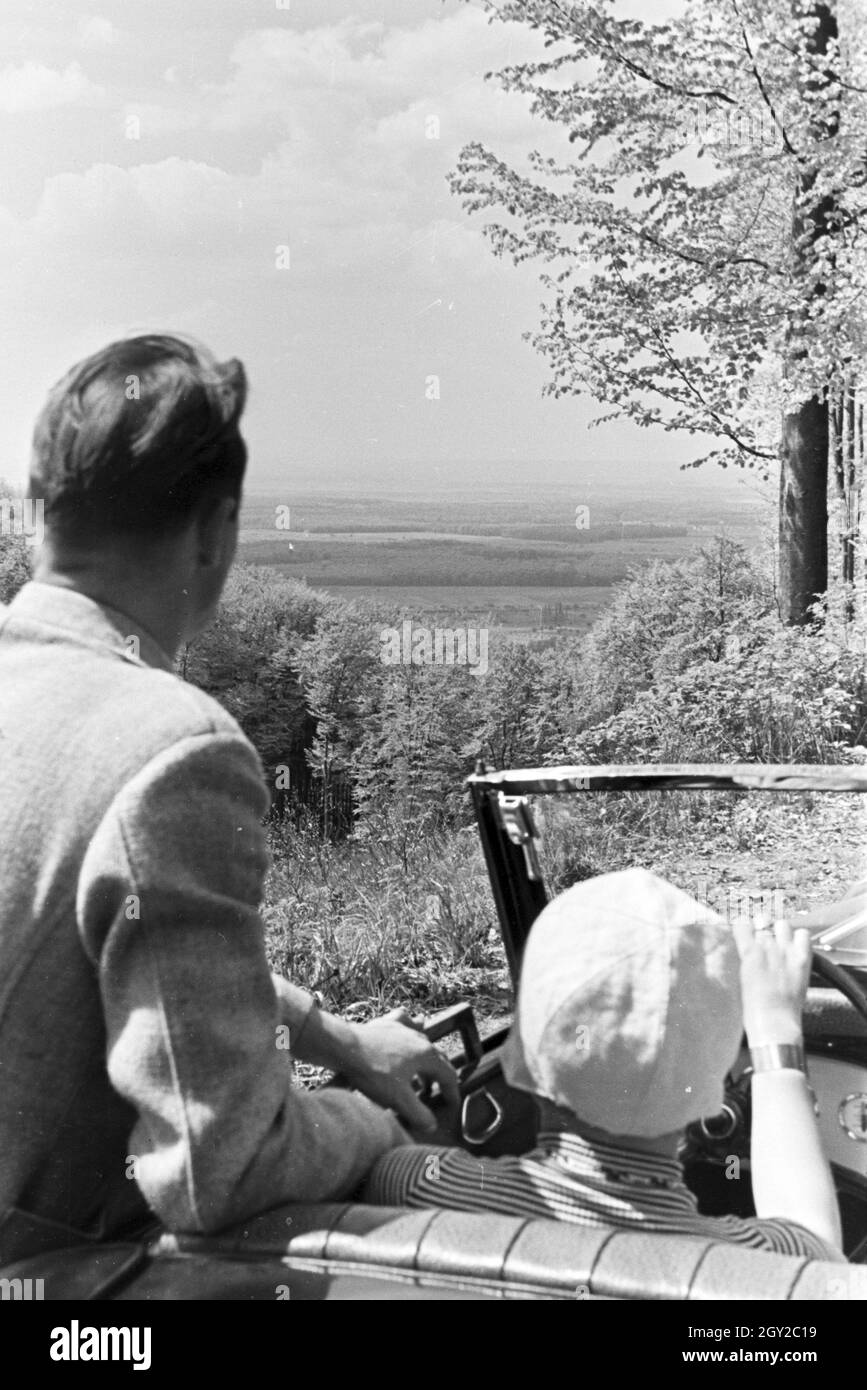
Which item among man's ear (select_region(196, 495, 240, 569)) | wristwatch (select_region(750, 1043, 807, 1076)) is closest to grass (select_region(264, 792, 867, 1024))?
wristwatch (select_region(750, 1043, 807, 1076))

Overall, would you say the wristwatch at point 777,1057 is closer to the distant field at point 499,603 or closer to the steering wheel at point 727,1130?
the steering wheel at point 727,1130

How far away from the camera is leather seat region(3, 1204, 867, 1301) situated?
1.03 m

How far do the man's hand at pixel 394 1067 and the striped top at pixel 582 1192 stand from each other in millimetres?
145

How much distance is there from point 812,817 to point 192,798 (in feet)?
3.23

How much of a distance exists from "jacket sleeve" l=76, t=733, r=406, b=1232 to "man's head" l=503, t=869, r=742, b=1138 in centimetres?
21

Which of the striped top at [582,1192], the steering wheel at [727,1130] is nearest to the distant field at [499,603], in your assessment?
the steering wheel at [727,1130]

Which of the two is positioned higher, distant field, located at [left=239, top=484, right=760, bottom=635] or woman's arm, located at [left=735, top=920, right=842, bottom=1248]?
distant field, located at [left=239, top=484, right=760, bottom=635]

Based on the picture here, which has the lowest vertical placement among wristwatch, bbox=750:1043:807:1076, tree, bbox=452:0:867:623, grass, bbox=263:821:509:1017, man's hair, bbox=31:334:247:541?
grass, bbox=263:821:509:1017

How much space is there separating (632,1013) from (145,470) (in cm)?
52

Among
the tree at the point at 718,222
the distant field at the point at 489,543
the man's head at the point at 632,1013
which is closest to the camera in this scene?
the man's head at the point at 632,1013

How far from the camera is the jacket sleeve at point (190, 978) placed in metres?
1.01

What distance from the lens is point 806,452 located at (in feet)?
22.6

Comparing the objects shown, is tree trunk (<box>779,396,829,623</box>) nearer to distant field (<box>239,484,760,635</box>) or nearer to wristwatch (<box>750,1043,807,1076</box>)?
distant field (<box>239,484,760,635</box>)
